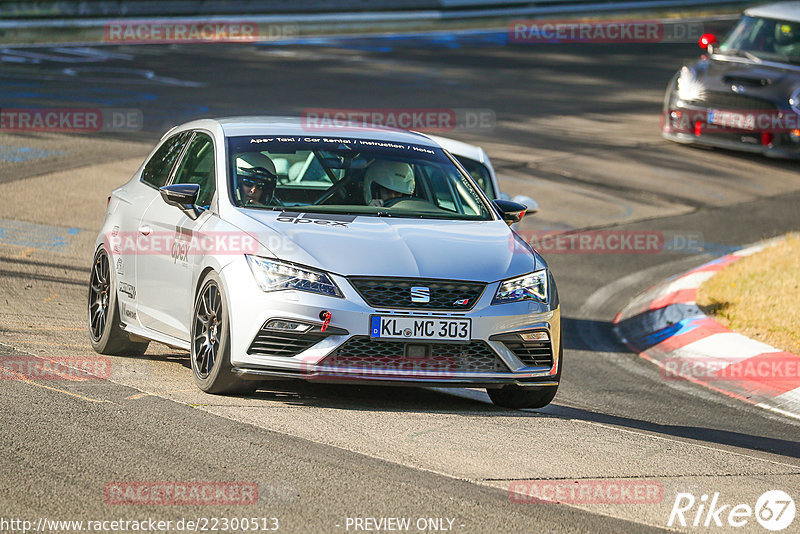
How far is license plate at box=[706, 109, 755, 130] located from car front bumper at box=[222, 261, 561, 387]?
12.9 meters

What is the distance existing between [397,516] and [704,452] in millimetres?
2168

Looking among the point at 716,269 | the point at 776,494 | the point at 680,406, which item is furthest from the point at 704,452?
the point at 716,269

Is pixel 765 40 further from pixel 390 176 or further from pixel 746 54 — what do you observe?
pixel 390 176

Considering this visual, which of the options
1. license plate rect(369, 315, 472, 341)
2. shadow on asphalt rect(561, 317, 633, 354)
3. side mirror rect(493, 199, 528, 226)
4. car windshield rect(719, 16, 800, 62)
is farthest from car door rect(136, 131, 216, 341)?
car windshield rect(719, 16, 800, 62)

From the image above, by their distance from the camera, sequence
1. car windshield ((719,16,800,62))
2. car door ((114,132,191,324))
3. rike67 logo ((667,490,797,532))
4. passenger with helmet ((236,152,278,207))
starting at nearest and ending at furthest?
1. rike67 logo ((667,490,797,532))
2. passenger with helmet ((236,152,278,207))
3. car door ((114,132,191,324))
4. car windshield ((719,16,800,62))

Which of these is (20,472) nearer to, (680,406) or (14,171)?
(680,406)

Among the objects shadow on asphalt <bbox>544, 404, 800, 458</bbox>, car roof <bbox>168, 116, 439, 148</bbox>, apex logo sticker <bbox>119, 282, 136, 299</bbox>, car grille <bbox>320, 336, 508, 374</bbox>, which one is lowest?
shadow on asphalt <bbox>544, 404, 800, 458</bbox>

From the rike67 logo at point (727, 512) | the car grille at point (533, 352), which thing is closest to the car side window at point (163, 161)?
the car grille at point (533, 352)

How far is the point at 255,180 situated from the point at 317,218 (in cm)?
56

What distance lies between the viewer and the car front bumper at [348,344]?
6684mm

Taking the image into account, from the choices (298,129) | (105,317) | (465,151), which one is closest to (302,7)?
(465,151)

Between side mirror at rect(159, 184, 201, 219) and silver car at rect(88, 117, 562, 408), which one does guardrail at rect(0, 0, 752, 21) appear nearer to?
silver car at rect(88, 117, 562, 408)

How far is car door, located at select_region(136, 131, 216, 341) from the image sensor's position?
24.6ft

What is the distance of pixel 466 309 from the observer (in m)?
6.84
